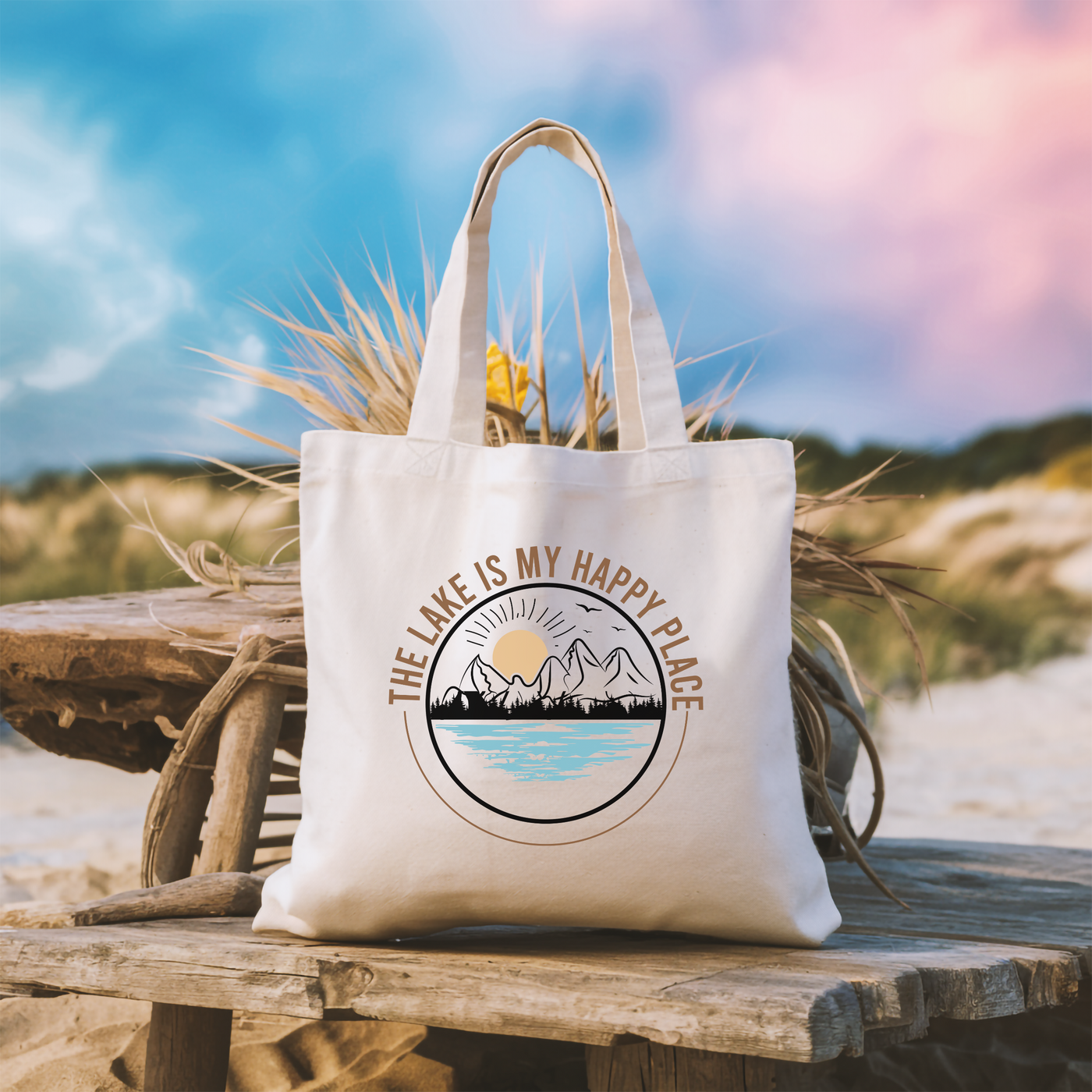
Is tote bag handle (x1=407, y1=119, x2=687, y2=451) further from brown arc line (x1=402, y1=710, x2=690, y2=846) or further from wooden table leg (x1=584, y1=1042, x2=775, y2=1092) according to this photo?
wooden table leg (x1=584, y1=1042, x2=775, y2=1092)

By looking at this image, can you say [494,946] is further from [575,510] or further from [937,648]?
[937,648]

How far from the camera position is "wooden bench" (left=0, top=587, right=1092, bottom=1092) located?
0.67 m

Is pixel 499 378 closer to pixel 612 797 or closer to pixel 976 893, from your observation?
pixel 612 797

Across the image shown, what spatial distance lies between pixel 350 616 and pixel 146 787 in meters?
4.43

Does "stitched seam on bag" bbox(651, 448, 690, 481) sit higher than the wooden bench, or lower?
higher

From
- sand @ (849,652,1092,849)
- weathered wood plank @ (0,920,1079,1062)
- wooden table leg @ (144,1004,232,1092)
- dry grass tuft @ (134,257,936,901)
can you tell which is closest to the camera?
weathered wood plank @ (0,920,1079,1062)

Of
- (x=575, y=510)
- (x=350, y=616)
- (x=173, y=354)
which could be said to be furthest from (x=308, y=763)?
(x=173, y=354)

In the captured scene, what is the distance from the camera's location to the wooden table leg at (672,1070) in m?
0.76

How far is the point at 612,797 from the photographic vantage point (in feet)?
2.51

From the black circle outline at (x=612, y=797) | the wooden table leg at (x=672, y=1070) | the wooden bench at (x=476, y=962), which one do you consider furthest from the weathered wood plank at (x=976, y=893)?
the black circle outline at (x=612, y=797)

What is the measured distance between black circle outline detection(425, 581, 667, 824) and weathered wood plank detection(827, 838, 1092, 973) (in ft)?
1.11

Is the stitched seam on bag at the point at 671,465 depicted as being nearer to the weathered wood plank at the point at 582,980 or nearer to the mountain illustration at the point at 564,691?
the mountain illustration at the point at 564,691

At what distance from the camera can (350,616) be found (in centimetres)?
81

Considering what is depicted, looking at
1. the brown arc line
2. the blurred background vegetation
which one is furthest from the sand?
the brown arc line
